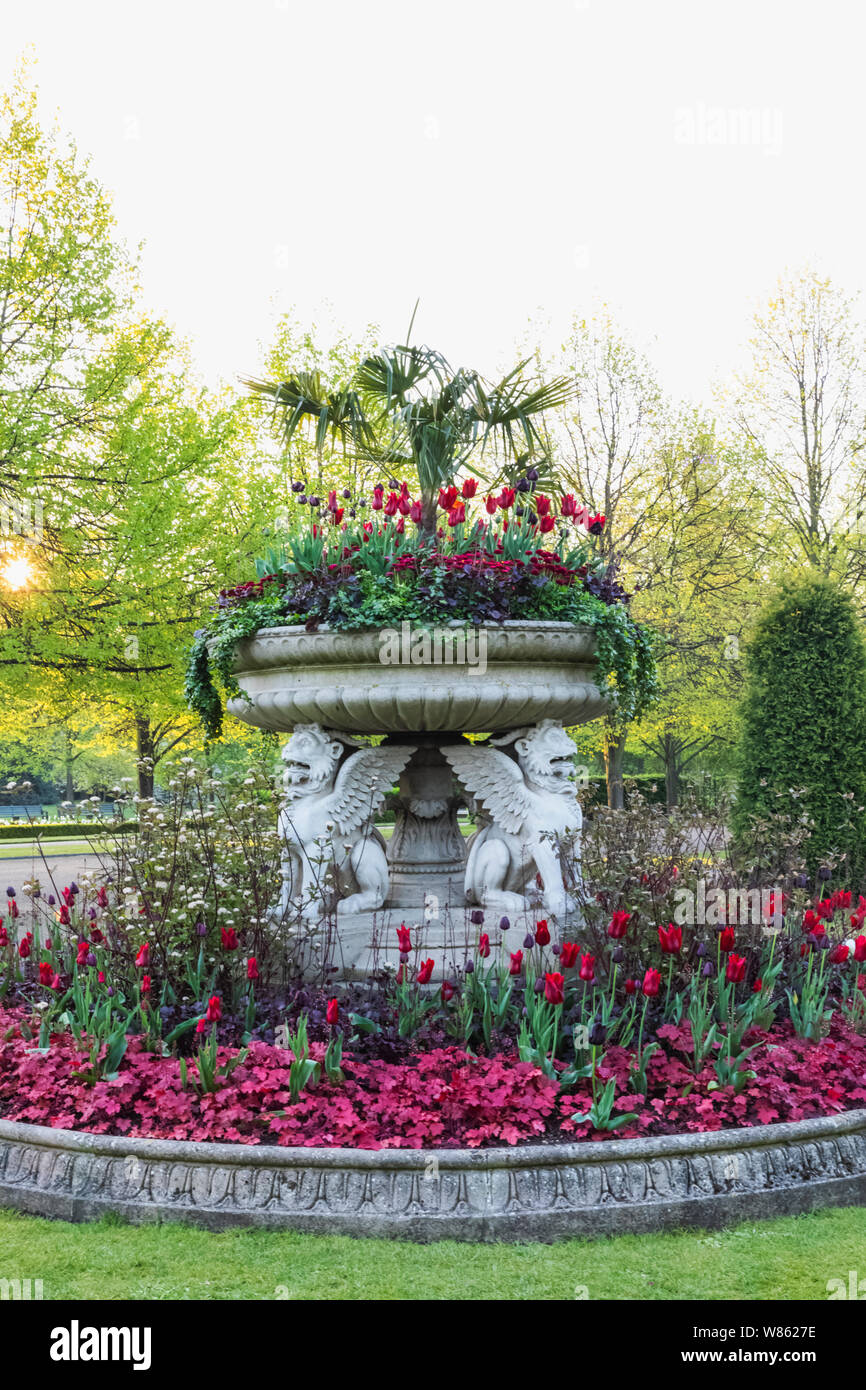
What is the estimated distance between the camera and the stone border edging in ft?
9.99

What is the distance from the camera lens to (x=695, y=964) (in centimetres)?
442

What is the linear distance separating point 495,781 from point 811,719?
14.4 feet

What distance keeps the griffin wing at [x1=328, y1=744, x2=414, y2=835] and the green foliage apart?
13.9 feet

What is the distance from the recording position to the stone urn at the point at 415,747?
4977 millimetres

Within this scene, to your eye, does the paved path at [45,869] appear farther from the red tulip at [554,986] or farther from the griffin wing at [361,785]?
the red tulip at [554,986]

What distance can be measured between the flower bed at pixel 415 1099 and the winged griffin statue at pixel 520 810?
1.43 meters

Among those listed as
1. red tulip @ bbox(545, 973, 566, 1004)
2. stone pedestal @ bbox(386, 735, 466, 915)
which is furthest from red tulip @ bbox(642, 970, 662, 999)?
stone pedestal @ bbox(386, 735, 466, 915)

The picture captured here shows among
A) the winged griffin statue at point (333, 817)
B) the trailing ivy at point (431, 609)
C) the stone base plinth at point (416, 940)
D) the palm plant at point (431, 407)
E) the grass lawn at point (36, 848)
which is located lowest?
the grass lawn at point (36, 848)

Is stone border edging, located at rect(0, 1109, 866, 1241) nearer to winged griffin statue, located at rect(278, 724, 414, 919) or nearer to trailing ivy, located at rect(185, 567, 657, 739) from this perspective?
winged griffin statue, located at rect(278, 724, 414, 919)

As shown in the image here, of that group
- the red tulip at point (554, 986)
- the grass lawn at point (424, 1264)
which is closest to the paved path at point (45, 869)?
the grass lawn at point (424, 1264)

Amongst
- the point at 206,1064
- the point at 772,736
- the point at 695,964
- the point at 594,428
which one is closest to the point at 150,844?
the point at 206,1064

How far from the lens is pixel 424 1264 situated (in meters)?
2.87

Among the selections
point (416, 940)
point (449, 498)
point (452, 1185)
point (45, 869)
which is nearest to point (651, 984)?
point (452, 1185)

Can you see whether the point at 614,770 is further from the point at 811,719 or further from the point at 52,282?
the point at 52,282
